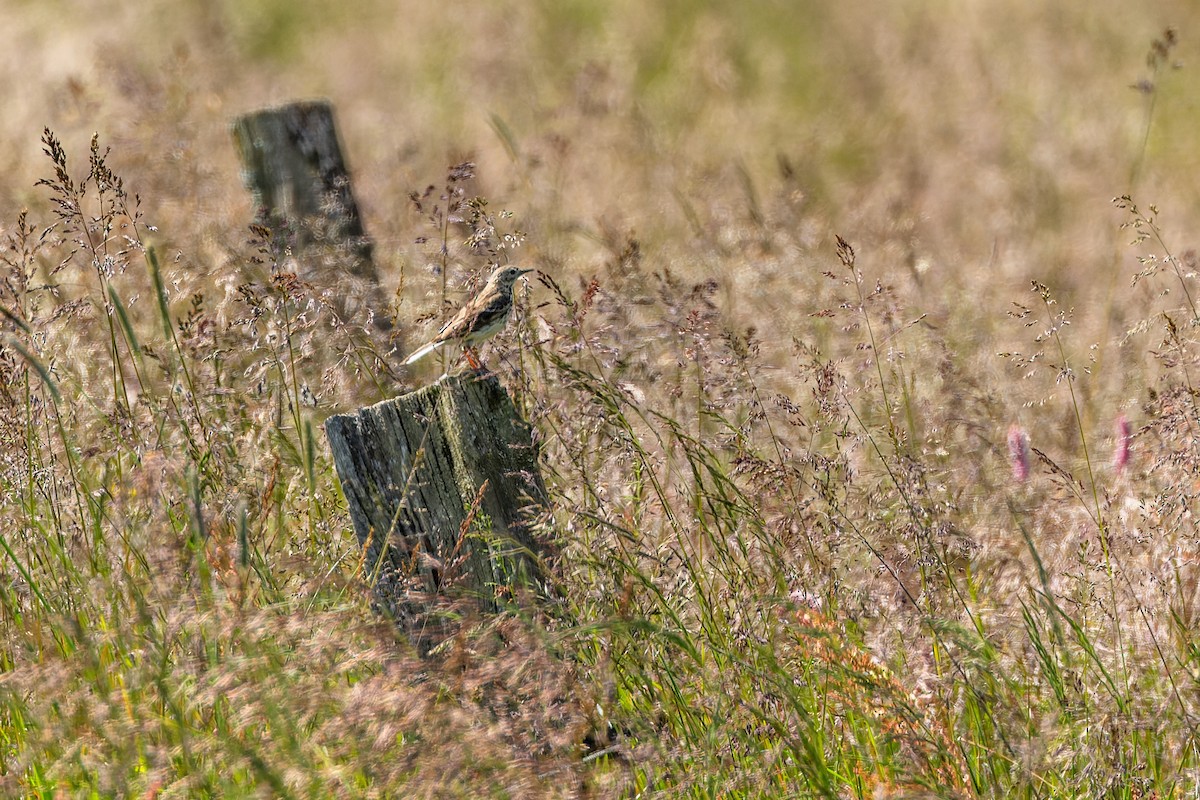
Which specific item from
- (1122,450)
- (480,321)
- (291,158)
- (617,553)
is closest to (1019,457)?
(1122,450)

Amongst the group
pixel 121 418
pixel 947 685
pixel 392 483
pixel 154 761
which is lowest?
pixel 947 685

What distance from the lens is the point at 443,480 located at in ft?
10.3

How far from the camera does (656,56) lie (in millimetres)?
15305

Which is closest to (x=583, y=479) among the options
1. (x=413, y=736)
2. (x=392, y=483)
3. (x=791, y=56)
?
(x=392, y=483)

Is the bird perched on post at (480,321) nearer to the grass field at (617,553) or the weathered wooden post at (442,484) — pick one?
the grass field at (617,553)

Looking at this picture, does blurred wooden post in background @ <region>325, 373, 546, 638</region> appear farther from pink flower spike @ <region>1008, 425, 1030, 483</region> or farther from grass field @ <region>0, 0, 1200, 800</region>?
pink flower spike @ <region>1008, 425, 1030, 483</region>

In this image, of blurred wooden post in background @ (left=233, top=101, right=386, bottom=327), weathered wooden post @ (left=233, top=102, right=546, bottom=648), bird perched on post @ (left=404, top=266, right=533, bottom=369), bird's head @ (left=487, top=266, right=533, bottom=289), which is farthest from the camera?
blurred wooden post in background @ (left=233, top=101, right=386, bottom=327)

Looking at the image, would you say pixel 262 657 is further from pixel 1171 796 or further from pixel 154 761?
pixel 1171 796

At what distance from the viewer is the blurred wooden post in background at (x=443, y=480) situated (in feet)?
10.1

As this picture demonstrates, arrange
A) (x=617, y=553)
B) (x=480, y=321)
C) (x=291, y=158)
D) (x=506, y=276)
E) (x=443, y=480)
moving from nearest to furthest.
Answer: (x=617, y=553) → (x=443, y=480) → (x=480, y=321) → (x=506, y=276) → (x=291, y=158)

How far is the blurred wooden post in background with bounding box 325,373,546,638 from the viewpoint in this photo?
307 centimetres

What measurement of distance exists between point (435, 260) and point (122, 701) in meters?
2.08

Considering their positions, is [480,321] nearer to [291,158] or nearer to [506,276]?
[506,276]

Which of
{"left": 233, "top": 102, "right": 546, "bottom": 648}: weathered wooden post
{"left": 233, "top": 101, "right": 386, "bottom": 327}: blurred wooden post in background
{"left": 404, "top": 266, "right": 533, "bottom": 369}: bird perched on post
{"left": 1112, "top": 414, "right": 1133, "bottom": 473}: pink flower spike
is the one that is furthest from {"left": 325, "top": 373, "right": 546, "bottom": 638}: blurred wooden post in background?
{"left": 233, "top": 101, "right": 386, "bottom": 327}: blurred wooden post in background
